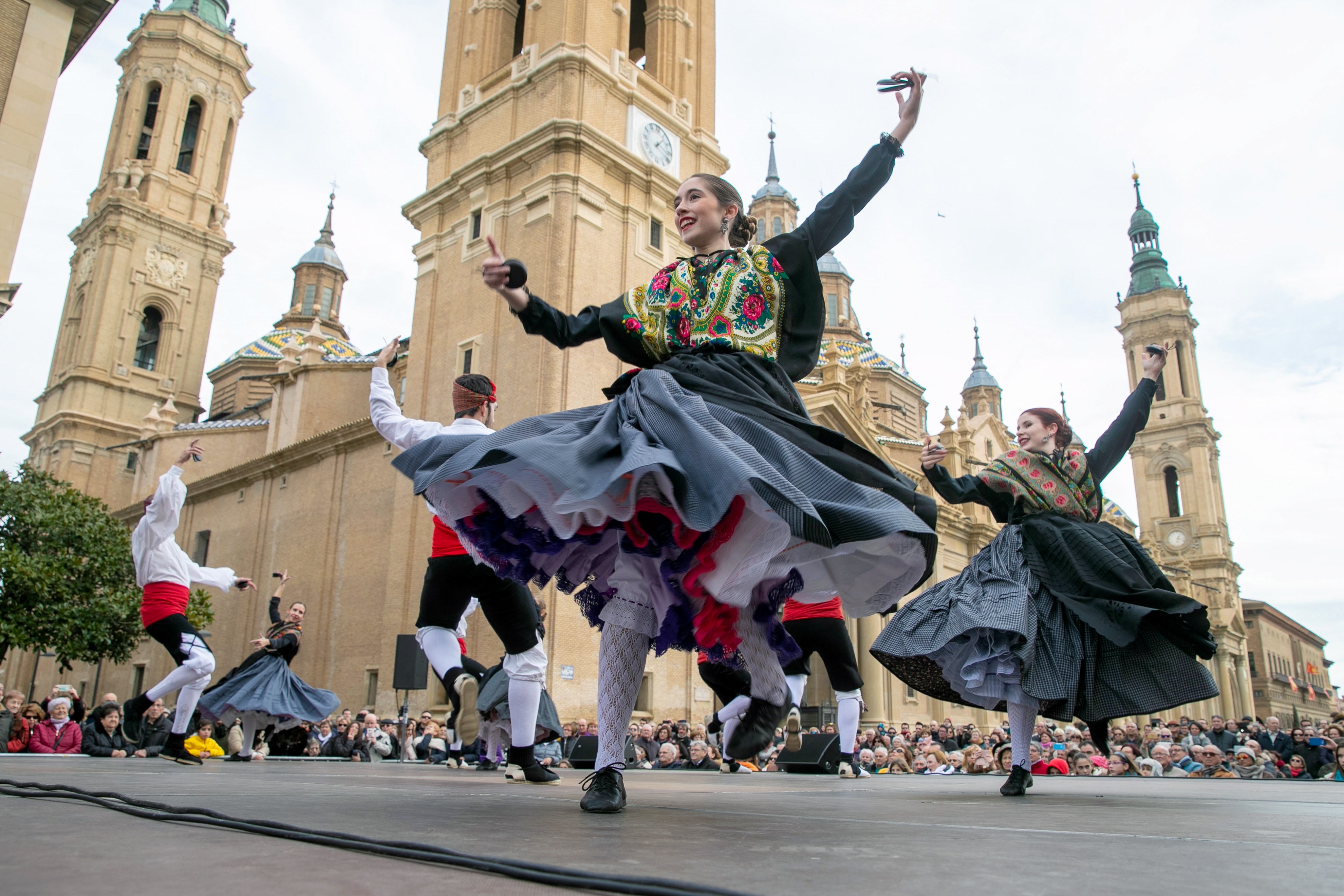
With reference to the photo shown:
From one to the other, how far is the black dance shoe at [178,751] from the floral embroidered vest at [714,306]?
5265mm

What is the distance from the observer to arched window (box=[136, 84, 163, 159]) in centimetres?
4234

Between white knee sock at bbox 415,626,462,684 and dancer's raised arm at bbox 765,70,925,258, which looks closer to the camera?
dancer's raised arm at bbox 765,70,925,258

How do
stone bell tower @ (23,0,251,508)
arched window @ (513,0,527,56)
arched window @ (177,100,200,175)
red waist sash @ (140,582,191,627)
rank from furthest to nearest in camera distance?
arched window @ (177,100,200,175), stone bell tower @ (23,0,251,508), arched window @ (513,0,527,56), red waist sash @ (140,582,191,627)

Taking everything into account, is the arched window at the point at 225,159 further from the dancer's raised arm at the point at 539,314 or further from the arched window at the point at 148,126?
the dancer's raised arm at the point at 539,314

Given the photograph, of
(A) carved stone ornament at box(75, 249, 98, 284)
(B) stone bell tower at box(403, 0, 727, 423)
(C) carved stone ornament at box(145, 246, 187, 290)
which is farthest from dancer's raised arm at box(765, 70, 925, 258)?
(A) carved stone ornament at box(75, 249, 98, 284)

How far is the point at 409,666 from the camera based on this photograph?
1064cm

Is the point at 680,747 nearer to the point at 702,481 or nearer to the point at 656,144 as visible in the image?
the point at 702,481

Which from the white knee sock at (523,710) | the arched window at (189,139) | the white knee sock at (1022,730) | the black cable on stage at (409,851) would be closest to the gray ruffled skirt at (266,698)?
the white knee sock at (523,710)

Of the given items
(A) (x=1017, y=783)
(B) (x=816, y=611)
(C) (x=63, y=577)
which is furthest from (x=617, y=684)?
(C) (x=63, y=577)

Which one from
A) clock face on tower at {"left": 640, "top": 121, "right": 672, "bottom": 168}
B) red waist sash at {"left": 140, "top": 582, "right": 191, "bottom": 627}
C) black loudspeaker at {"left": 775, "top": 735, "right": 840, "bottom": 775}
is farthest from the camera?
clock face on tower at {"left": 640, "top": 121, "right": 672, "bottom": 168}

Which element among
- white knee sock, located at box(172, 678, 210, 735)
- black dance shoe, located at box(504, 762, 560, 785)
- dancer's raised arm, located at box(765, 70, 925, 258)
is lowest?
black dance shoe, located at box(504, 762, 560, 785)

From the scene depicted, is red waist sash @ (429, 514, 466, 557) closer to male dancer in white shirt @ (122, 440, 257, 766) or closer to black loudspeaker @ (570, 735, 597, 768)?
male dancer in white shirt @ (122, 440, 257, 766)

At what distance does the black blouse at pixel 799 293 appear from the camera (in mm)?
3332

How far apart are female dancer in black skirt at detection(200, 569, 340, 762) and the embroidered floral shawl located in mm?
5933
